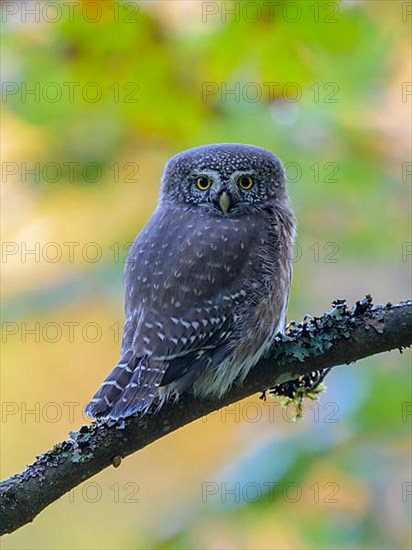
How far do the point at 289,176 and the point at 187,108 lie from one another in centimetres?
62

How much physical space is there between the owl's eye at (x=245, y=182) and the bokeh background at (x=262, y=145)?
45 cm

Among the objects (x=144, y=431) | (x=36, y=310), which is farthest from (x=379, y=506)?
(x=36, y=310)

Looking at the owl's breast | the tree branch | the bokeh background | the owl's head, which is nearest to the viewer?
the tree branch

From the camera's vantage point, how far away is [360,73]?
414 cm

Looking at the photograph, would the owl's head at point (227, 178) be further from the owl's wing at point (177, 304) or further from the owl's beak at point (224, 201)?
the owl's wing at point (177, 304)

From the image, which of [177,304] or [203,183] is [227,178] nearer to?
[203,183]

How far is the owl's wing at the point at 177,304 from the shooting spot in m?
2.89

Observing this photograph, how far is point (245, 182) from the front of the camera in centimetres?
381

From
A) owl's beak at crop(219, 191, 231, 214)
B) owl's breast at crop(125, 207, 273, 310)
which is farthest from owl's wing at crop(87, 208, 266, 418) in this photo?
owl's beak at crop(219, 191, 231, 214)

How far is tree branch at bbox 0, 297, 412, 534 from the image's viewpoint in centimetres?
232

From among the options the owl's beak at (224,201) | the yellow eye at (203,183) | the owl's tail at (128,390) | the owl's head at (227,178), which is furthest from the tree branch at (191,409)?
the yellow eye at (203,183)

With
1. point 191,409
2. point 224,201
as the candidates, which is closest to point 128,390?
point 191,409

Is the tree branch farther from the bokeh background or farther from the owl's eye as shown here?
the owl's eye

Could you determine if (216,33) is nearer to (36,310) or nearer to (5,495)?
(36,310)
